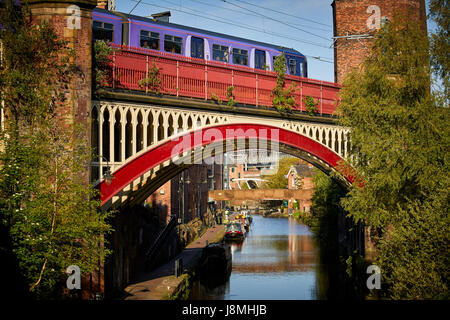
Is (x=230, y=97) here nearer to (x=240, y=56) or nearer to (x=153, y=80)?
(x=153, y=80)

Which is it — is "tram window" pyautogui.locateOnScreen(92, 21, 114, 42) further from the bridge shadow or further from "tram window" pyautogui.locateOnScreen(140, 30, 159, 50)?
the bridge shadow

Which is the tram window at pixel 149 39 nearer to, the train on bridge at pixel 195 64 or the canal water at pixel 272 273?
the train on bridge at pixel 195 64

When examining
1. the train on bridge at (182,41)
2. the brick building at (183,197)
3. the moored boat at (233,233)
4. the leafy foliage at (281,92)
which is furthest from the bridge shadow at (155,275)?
the moored boat at (233,233)

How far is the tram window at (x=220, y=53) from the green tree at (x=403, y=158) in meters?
8.75

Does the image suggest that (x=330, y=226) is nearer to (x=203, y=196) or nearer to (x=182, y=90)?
(x=203, y=196)

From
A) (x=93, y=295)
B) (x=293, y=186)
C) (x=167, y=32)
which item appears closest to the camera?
(x=93, y=295)

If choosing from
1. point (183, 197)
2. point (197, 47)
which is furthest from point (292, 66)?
point (183, 197)

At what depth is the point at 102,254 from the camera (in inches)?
640

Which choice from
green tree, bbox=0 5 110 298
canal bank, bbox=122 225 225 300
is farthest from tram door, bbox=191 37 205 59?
canal bank, bbox=122 225 225 300

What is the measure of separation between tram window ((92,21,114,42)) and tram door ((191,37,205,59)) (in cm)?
458

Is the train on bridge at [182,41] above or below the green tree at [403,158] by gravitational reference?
above

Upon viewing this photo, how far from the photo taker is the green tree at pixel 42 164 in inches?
568
